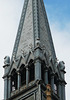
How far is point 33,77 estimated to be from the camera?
5409 cm

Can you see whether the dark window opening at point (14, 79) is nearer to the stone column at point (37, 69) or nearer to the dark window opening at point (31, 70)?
the dark window opening at point (31, 70)

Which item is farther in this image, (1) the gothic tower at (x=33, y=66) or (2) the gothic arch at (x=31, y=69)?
(2) the gothic arch at (x=31, y=69)

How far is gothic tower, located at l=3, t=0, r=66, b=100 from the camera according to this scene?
2072 inches

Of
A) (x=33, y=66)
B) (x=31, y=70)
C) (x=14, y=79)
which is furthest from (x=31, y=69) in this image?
(x=14, y=79)

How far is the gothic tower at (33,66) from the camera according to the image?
52625 mm

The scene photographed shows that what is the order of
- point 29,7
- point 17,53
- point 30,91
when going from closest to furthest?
point 30,91 → point 17,53 → point 29,7

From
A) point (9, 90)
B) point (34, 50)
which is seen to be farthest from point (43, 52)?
point (9, 90)

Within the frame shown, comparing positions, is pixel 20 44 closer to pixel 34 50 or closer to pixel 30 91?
pixel 34 50

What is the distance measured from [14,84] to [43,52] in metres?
4.10

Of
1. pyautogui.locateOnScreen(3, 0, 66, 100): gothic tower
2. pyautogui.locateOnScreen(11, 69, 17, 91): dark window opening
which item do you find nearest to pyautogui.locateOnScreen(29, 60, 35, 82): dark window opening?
pyautogui.locateOnScreen(3, 0, 66, 100): gothic tower

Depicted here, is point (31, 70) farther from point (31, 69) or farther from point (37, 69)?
point (37, 69)

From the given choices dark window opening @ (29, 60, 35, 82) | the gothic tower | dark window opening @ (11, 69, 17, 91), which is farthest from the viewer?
dark window opening @ (11, 69, 17, 91)

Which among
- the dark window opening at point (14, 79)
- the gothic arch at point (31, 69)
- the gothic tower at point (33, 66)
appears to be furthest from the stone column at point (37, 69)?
the dark window opening at point (14, 79)

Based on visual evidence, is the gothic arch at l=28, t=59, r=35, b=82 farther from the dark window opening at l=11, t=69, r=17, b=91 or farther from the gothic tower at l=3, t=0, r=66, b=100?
the dark window opening at l=11, t=69, r=17, b=91
